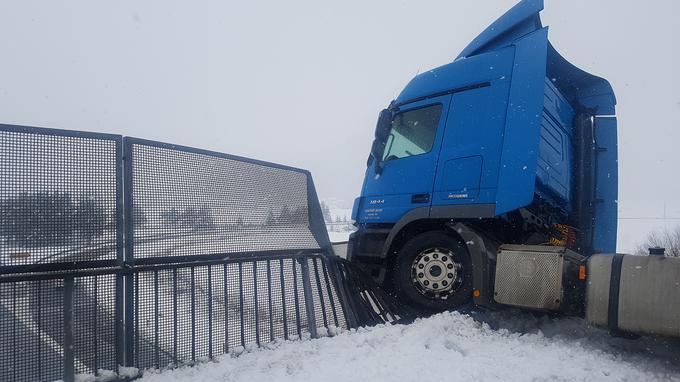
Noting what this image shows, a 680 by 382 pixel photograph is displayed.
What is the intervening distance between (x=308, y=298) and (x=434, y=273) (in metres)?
1.45

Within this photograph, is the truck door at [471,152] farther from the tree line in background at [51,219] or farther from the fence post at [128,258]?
the tree line in background at [51,219]

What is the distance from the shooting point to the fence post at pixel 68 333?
2.77 m

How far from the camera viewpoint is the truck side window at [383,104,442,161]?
501cm

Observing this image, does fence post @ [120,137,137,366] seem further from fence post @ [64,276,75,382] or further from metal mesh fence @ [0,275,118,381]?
fence post @ [64,276,75,382]

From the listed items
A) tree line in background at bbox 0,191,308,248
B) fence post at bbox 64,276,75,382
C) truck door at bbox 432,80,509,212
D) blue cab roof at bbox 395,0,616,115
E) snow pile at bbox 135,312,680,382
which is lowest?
snow pile at bbox 135,312,680,382

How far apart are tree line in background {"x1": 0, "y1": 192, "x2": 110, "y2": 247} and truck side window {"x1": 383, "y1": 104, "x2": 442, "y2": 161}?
11.0 feet

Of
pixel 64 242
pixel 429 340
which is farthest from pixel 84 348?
→ pixel 429 340

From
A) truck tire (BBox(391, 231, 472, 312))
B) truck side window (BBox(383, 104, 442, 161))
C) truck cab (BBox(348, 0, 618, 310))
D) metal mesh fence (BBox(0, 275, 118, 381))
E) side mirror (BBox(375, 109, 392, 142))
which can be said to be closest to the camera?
metal mesh fence (BBox(0, 275, 118, 381))

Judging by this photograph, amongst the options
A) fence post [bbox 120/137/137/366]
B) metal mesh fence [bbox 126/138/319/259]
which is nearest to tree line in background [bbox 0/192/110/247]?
fence post [bbox 120/137/137/366]

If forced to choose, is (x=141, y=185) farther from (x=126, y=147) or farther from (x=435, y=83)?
(x=435, y=83)

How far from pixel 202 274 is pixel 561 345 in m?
3.14

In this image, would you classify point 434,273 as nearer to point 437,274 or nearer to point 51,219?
point 437,274

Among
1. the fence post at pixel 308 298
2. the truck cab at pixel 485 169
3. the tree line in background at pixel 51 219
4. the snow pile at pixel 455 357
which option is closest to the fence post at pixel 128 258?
the tree line in background at pixel 51 219

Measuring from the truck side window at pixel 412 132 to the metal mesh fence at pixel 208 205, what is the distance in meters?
1.41
